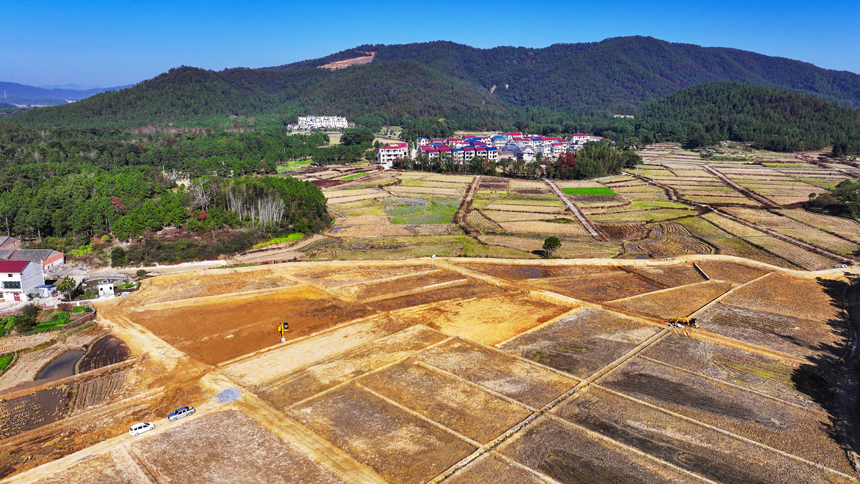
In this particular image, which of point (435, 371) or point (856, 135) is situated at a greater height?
point (856, 135)

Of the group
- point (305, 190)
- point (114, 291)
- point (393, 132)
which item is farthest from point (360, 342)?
point (393, 132)

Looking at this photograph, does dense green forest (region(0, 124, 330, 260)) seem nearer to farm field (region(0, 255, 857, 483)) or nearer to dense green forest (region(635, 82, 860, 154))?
farm field (region(0, 255, 857, 483))

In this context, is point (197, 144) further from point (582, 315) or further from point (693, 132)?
point (693, 132)

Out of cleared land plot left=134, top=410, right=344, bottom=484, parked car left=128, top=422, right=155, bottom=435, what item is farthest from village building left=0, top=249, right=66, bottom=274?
cleared land plot left=134, top=410, right=344, bottom=484

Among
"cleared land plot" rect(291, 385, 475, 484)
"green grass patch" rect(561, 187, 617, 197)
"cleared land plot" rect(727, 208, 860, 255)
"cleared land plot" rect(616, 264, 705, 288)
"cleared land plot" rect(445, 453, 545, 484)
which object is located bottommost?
"cleared land plot" rect(445, 453, 545, 484)

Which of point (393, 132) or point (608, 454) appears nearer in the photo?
point (608, 454)

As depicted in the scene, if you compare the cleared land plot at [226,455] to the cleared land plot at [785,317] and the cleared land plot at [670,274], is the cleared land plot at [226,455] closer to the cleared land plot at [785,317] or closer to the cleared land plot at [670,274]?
the cleared land plot at [785,317]

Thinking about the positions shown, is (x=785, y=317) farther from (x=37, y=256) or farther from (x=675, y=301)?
(x=37, y=256)
